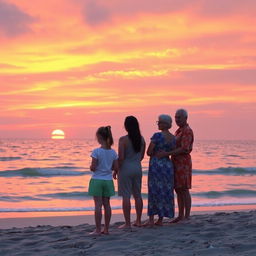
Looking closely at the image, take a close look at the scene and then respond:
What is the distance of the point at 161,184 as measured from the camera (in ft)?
23.3

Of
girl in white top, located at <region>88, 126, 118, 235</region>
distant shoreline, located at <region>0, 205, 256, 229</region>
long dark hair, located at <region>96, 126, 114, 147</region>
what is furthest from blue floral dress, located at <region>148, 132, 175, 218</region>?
distant shoreline, located at <region>0, 205, 256, 229</region>

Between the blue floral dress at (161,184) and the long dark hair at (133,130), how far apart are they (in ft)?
0.95

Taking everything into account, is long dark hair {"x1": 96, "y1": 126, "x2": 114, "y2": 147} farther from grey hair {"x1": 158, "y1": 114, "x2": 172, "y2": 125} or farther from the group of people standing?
grey hair {"x1": 158, "y1": 114, "x2": 172, "y2": 125}

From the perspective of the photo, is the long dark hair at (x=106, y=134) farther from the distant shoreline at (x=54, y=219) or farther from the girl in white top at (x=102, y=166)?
the distant shoreline at (x=54, y=219)

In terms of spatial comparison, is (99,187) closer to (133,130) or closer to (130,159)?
(130,159)

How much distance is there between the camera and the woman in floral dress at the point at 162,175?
7.06 meters

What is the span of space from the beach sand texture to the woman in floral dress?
0.95 feet

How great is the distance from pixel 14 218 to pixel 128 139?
14.7 ft

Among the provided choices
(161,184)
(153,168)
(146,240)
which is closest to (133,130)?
(153,168)

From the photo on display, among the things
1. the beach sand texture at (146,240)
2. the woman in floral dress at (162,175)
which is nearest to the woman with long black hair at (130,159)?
the woman in floral dress at (162,175)

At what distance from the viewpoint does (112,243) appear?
245 inches

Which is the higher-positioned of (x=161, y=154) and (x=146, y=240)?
(x=161, y=154)

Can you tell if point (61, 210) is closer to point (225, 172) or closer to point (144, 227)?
point (144, 227)

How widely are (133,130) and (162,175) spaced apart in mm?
794
